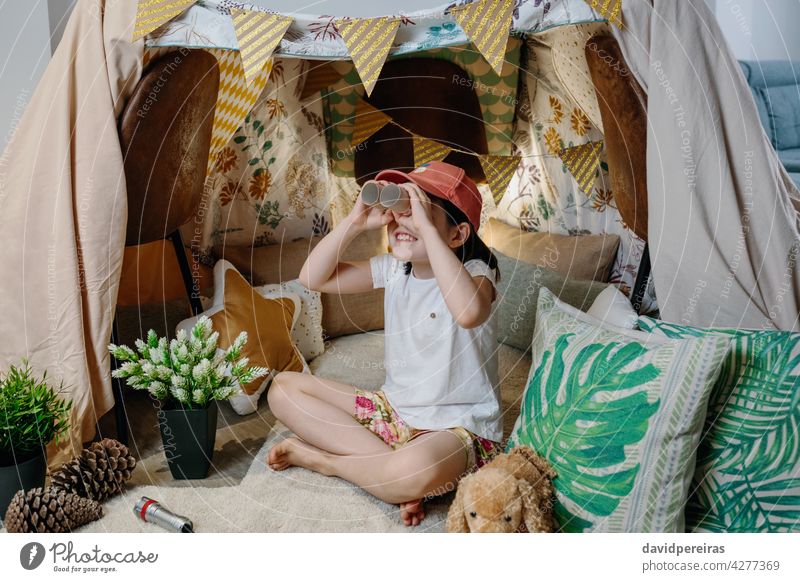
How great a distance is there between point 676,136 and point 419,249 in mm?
485

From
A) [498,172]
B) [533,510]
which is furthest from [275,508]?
[498,172]

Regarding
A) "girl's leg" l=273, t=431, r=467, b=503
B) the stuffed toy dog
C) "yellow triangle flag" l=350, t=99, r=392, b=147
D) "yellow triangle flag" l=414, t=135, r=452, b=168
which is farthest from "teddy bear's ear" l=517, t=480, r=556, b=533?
"yellow triangle flag" l=350, t=99, r=392, b=147

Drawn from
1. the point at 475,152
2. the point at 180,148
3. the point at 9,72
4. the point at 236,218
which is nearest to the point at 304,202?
the point at 236,218

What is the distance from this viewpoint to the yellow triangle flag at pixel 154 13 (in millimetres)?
1245

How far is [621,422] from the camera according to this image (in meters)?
0.98

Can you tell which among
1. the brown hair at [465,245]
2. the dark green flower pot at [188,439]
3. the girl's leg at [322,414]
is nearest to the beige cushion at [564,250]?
the brown hair at [465,245]

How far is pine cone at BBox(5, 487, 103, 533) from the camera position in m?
1.10

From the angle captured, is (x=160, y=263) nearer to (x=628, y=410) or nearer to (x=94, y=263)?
(x=94, y=263)

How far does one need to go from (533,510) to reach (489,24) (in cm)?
82

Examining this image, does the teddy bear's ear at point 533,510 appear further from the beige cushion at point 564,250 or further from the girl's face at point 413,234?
the beige cushion at point 564,250

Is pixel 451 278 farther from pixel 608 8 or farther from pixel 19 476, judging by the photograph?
pixel 19 476

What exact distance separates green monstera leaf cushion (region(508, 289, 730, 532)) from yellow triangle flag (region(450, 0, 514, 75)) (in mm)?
499

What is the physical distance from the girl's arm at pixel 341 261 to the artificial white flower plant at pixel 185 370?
0.18 m

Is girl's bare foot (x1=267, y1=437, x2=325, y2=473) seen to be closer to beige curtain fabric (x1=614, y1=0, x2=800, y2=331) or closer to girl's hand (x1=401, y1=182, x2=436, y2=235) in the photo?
girl's hand (x1=401, y1=182, x2=436, y2=235)
